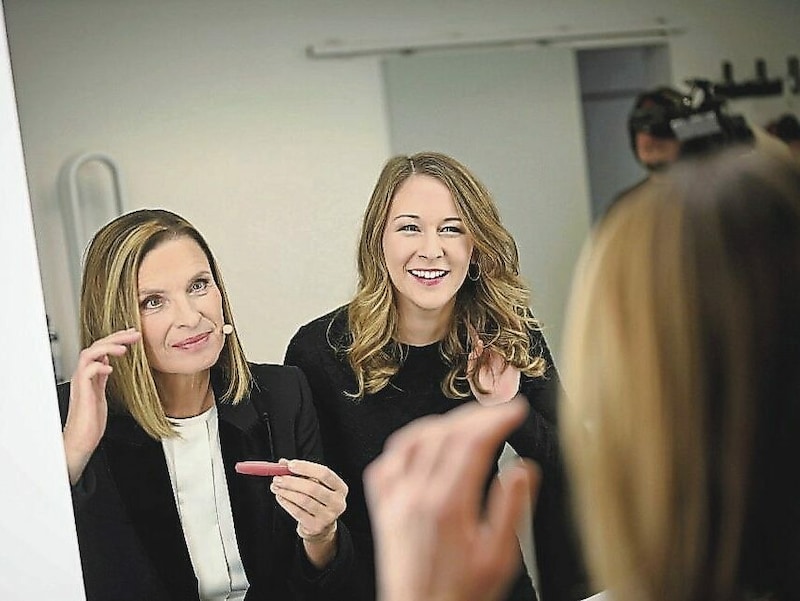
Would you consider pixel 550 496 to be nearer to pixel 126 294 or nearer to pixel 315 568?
pixel 315 568

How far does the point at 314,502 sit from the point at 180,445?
214 mm

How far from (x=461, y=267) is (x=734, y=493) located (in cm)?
103

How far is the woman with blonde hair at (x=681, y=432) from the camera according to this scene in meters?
0.83

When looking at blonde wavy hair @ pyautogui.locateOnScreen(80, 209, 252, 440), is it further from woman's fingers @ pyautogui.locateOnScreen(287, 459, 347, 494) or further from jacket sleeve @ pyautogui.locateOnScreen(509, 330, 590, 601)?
jacket sleeve @ pyautogui.locateOnScreen(509, 330, 590, 601)

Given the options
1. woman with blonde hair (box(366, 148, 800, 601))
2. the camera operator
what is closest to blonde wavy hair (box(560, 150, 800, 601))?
woman with blonde hair (box(366, 148, 800, 601))

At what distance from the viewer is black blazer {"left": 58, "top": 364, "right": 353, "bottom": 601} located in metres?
1.71

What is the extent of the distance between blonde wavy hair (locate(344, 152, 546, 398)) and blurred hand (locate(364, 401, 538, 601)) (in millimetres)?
990

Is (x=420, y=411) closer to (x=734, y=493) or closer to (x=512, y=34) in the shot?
(x=512, y=34)

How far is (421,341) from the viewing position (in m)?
1.85

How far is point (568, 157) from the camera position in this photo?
1.95 meters

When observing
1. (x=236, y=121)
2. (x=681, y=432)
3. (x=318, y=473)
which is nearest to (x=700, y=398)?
(x=681, y=432)

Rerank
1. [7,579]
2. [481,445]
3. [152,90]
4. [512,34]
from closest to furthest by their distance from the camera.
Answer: [481,445]
[7,579]
[152,90]
[512,34]

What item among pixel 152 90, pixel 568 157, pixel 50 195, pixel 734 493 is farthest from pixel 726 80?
pixel 734 493

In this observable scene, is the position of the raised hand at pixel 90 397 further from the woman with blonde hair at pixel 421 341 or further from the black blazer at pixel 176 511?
the woman with blonde hair at pixel 421 341
